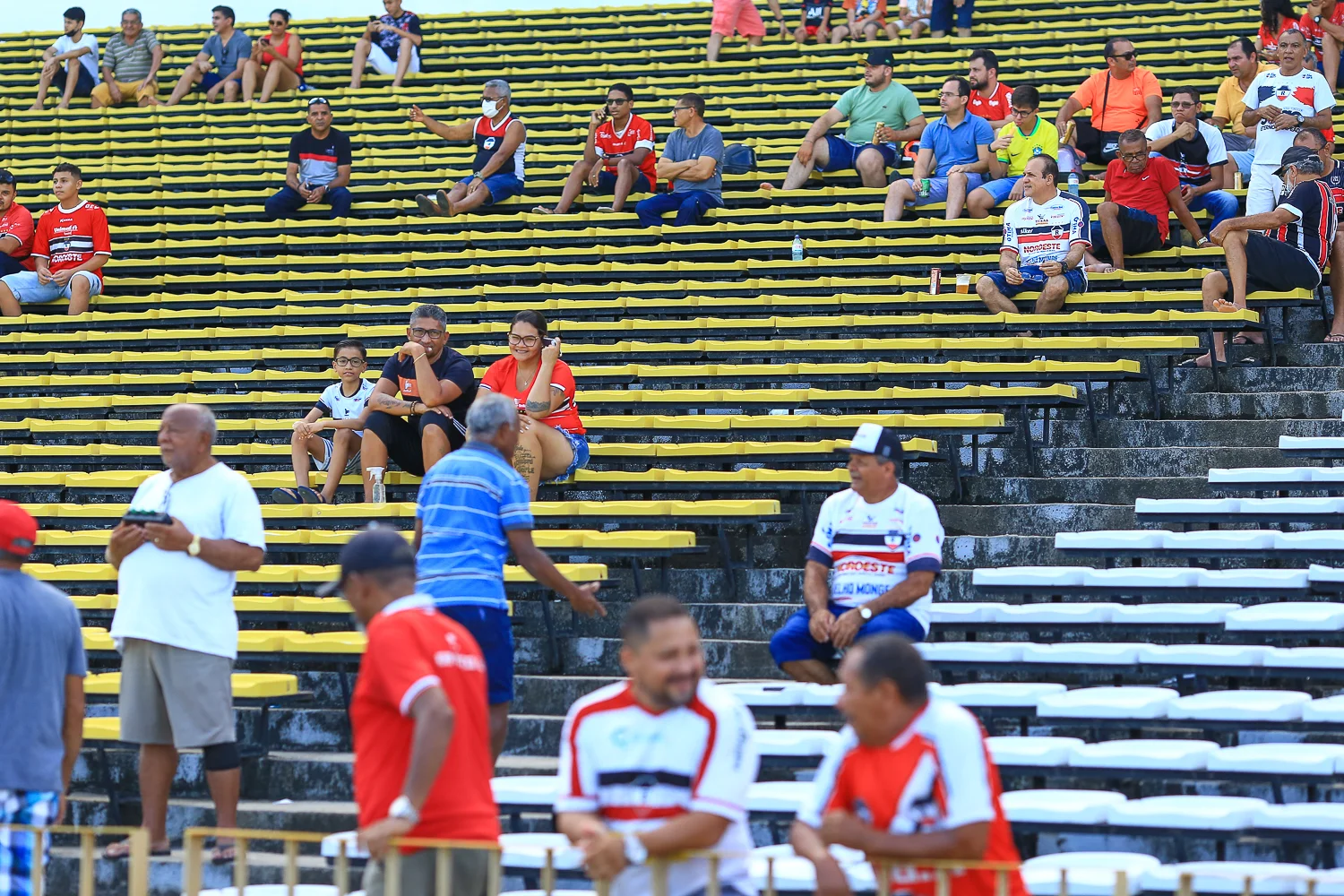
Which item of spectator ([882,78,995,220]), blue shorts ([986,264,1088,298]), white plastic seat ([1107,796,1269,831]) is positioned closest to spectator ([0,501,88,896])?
white plastic seat ([1107,796,1269,831])

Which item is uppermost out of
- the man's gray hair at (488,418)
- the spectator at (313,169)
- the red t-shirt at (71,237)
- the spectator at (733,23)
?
the spectator at (733,23)

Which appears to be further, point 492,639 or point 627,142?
point 627,142

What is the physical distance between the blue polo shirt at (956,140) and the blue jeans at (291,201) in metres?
4.52

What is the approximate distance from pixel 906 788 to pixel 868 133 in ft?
32.7

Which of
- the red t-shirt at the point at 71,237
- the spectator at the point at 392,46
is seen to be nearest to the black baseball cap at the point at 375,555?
the red t-shirt at the point at 71,237

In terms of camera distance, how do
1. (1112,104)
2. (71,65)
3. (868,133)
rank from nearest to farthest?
(1112,104) → (868,133) → (71,65)

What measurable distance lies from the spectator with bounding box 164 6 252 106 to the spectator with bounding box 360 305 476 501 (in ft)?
31.7

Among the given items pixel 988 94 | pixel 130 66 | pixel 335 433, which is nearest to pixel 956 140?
pixel 988 94

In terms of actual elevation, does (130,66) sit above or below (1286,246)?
above

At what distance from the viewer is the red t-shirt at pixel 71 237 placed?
41.5ft

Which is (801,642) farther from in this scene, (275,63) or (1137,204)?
(275,63)

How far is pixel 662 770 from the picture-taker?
378 cm

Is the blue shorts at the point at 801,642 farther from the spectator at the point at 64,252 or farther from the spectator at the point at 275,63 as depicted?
the spectator at the point at 275,63

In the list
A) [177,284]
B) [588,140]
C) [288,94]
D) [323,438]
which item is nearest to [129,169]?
[288,94]
